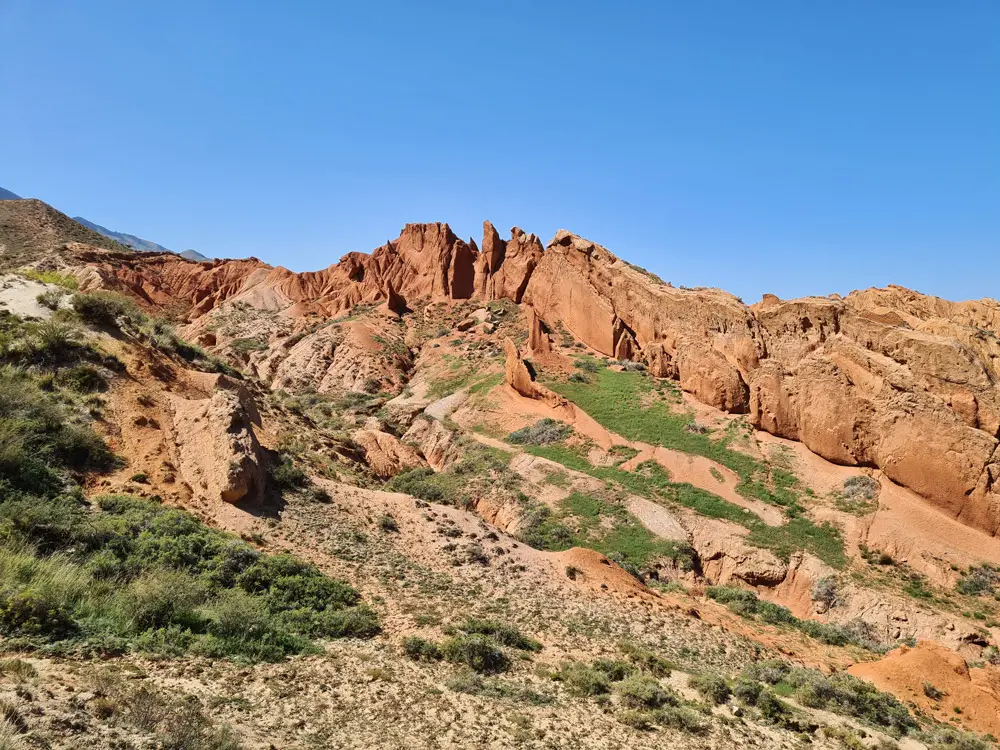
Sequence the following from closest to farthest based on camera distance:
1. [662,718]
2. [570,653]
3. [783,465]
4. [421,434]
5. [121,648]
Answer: [121,648], [662,718], [570,653], [783,465], [421,434]

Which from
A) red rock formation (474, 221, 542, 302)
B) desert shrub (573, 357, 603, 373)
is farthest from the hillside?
red rock formation (474, 221, 542, 302)

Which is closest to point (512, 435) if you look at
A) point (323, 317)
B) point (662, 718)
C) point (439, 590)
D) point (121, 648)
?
point (439, 590)

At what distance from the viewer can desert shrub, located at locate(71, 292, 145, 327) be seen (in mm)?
20234

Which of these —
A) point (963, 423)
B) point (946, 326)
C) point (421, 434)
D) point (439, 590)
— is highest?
point (946, 326)

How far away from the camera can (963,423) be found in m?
22.5

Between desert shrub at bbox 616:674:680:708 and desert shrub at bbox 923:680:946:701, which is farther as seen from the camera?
desert shrub at bbox 923:680:946:701

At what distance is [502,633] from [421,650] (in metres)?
2.25

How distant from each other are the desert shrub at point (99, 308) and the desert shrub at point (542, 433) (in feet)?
64.6

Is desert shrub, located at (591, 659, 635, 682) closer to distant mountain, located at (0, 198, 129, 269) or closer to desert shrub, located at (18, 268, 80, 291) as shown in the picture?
desert shrub, located at (18, 268, 80, 291)

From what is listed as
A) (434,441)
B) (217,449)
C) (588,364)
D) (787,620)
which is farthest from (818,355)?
(217,449)

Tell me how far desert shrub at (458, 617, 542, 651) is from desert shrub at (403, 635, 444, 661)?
146 cm

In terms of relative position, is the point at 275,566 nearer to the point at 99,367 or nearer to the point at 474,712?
the point at 474,712

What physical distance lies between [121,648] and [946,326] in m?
34.5

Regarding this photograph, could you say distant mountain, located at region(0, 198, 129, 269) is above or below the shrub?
above
